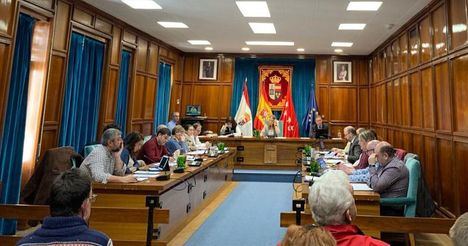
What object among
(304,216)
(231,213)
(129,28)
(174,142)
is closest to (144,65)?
(129,28)

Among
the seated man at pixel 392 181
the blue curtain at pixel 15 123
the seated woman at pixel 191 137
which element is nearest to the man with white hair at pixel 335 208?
the seated man at pixel 392 181

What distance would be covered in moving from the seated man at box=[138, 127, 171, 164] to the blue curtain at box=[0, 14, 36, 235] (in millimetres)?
1574

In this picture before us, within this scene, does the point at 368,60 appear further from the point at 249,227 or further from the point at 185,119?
the point at 249,227

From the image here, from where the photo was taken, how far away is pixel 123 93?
6797mm

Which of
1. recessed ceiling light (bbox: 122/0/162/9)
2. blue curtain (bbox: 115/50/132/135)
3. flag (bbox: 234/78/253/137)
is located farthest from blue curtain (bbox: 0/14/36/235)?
flag (bbox: 234/78/253/137)

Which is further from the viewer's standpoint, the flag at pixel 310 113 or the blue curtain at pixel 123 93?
the flag at pixel 310 113

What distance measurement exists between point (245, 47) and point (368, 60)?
3.74 metres

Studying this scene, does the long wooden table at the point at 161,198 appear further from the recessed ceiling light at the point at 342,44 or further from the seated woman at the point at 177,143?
the recessed ceiling light at the point at 342,44

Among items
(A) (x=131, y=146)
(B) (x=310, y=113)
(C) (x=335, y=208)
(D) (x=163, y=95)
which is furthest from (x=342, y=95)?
(C) (x=335, y=208)

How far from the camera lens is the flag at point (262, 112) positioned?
9.88m

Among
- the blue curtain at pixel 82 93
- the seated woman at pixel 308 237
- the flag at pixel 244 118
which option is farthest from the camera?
the flag at pixel 244 118

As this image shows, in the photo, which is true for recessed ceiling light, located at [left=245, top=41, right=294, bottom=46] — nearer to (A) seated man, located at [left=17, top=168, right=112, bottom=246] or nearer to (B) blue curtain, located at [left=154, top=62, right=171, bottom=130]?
(B) blue curtain, located at [left=154, top=62, right=171, bottom=130]

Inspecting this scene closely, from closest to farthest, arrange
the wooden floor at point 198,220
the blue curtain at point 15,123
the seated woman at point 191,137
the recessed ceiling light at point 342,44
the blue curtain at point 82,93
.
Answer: the wooden floor at point 198,220, the blue curtain at point 15,123, the blue curtain at point 82,93, the seated woman at point 191,137, the recessed ceiling light at point 342,44

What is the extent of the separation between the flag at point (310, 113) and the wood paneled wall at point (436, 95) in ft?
8.37
